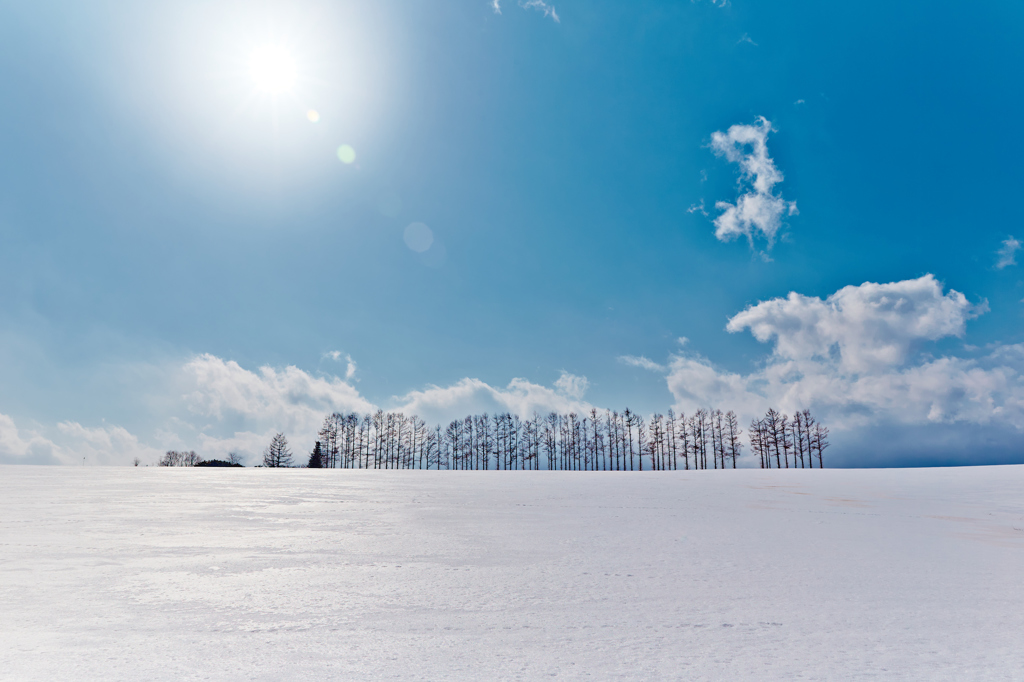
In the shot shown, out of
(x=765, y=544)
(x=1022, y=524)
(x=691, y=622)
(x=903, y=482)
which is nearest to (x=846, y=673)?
(x=691, y=622)

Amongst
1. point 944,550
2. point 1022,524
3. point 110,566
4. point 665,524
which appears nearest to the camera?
point 110,566

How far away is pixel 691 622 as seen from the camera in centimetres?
379

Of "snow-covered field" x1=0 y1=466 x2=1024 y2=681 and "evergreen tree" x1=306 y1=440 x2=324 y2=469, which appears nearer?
"snow-covered field" x1=0 y1=466 x2=1024 y2=681

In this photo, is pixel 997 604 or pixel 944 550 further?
pixel 944 550

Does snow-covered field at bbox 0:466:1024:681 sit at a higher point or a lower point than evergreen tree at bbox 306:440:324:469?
higher

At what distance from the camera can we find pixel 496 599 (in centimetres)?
428

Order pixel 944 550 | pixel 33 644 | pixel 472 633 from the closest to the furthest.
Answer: pixel 33 644 < pixel 472 633 < pixel 944 550

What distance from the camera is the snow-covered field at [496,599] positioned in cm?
304

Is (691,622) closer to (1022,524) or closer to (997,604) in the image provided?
(997,604)

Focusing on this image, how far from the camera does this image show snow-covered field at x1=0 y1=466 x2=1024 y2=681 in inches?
120

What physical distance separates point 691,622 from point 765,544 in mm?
3818

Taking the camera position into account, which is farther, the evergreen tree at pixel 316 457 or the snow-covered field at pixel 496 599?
the evergreen tree at pixel 316 457

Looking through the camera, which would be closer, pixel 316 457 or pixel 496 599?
pixel 496 599

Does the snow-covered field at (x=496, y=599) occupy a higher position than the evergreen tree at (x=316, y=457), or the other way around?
the snow-covered field at (x=496, y=599)
